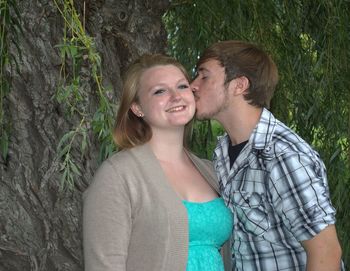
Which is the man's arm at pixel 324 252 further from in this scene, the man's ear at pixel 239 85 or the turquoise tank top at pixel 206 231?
the man's ear at pixel 239 85

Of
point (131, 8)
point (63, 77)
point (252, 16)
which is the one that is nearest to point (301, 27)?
point (252, 16)

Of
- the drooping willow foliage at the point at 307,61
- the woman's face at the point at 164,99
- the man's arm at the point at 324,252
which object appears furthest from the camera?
the drooping willow foliage at the point at 307,61

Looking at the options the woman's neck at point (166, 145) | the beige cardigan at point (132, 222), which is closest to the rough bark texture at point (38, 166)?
the woman's neck at point (166, 145)

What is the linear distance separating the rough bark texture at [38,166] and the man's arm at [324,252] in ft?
3.56

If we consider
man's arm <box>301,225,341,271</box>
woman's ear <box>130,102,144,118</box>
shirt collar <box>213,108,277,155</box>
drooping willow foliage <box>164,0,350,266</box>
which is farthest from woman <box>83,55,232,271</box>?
drooping willow foliage <box>164,0,350,266</box>

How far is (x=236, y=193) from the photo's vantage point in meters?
2.76

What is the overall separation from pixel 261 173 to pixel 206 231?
0.94 feet

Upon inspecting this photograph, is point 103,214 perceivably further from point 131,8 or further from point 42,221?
point 131,8

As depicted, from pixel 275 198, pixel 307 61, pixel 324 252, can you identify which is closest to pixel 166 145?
pixel 275 198

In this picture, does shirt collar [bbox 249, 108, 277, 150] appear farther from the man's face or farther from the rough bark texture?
→ the rough bark texture

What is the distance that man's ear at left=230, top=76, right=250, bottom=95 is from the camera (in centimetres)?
296

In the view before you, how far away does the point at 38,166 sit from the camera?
326 cm

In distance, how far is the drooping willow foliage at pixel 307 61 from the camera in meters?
3.77

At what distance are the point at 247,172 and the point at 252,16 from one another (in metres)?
1.25
